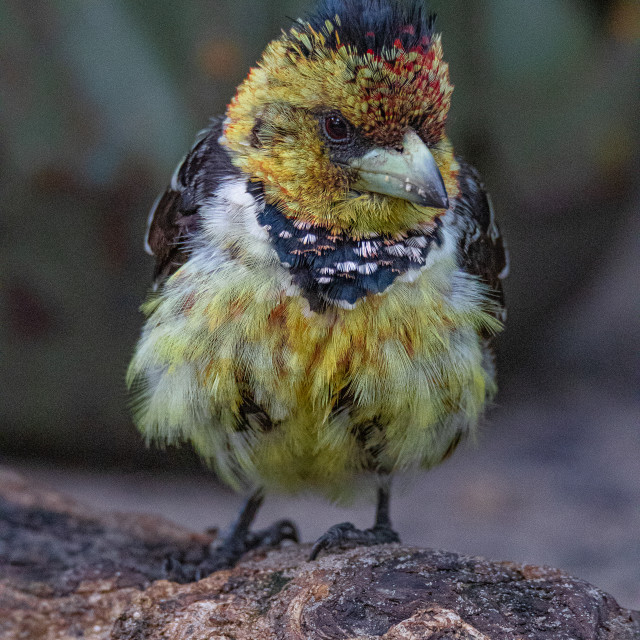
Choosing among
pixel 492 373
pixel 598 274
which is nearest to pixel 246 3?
pixel 492 373

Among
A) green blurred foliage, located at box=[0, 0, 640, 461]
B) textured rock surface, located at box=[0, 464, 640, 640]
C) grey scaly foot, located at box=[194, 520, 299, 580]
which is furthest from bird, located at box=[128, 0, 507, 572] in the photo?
green blurred foliage, located at box=[0, 0, 640, 461]

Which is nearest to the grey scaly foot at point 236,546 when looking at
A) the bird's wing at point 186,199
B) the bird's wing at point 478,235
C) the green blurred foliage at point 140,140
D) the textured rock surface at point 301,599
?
the textured rock surface at point 301,599

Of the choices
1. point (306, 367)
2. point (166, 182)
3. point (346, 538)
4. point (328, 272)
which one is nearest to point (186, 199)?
point (328, 272)

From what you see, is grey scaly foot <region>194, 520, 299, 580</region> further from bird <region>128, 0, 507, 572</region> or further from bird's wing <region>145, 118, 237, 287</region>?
bird's wing <region>145, 118, 237, 287</region>

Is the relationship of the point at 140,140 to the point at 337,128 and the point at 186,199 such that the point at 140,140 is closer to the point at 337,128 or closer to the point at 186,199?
the point at 186,199

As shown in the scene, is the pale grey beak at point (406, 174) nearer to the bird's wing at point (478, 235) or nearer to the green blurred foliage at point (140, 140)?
the bird's wing at point (478, 235)
